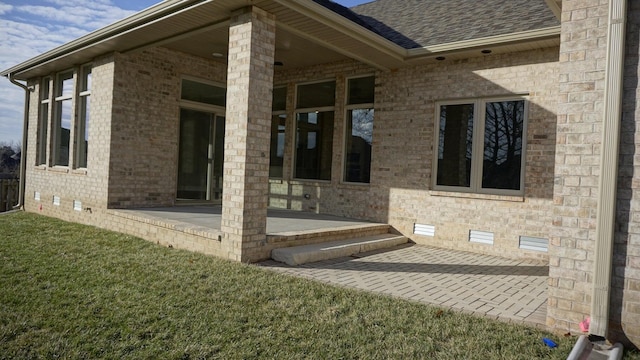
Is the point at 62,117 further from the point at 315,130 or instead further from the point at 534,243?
the point at 534,243

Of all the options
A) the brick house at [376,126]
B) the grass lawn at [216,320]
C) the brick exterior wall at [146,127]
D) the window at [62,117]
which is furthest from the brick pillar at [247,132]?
the window at [62,117]

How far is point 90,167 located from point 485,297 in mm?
7794

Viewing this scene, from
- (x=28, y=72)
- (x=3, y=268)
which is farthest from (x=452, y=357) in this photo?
(x=28, y=72)

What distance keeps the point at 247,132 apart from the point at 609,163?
3.95m

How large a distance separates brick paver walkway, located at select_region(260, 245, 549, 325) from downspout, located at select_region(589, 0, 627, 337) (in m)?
0.68

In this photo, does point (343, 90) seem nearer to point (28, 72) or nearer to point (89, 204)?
point (89, 204)

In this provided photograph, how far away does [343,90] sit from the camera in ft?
29.8

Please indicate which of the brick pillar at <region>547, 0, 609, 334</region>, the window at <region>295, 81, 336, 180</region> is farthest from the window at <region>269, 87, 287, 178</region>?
the brick pillar at <region>547, 0, 609, 334</region>

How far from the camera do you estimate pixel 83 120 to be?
9359 mm

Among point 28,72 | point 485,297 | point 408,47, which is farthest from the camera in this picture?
point 28,72

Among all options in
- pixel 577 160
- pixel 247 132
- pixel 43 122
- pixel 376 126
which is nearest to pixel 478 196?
pixel 376 126

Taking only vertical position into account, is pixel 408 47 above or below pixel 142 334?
above

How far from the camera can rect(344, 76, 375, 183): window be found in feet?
28.8

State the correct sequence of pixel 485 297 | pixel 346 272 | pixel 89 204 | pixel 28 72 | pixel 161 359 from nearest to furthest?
pixel 161 359
pixel 485 297
pixel 346 272
pixel 89 204
pixel 28 72
